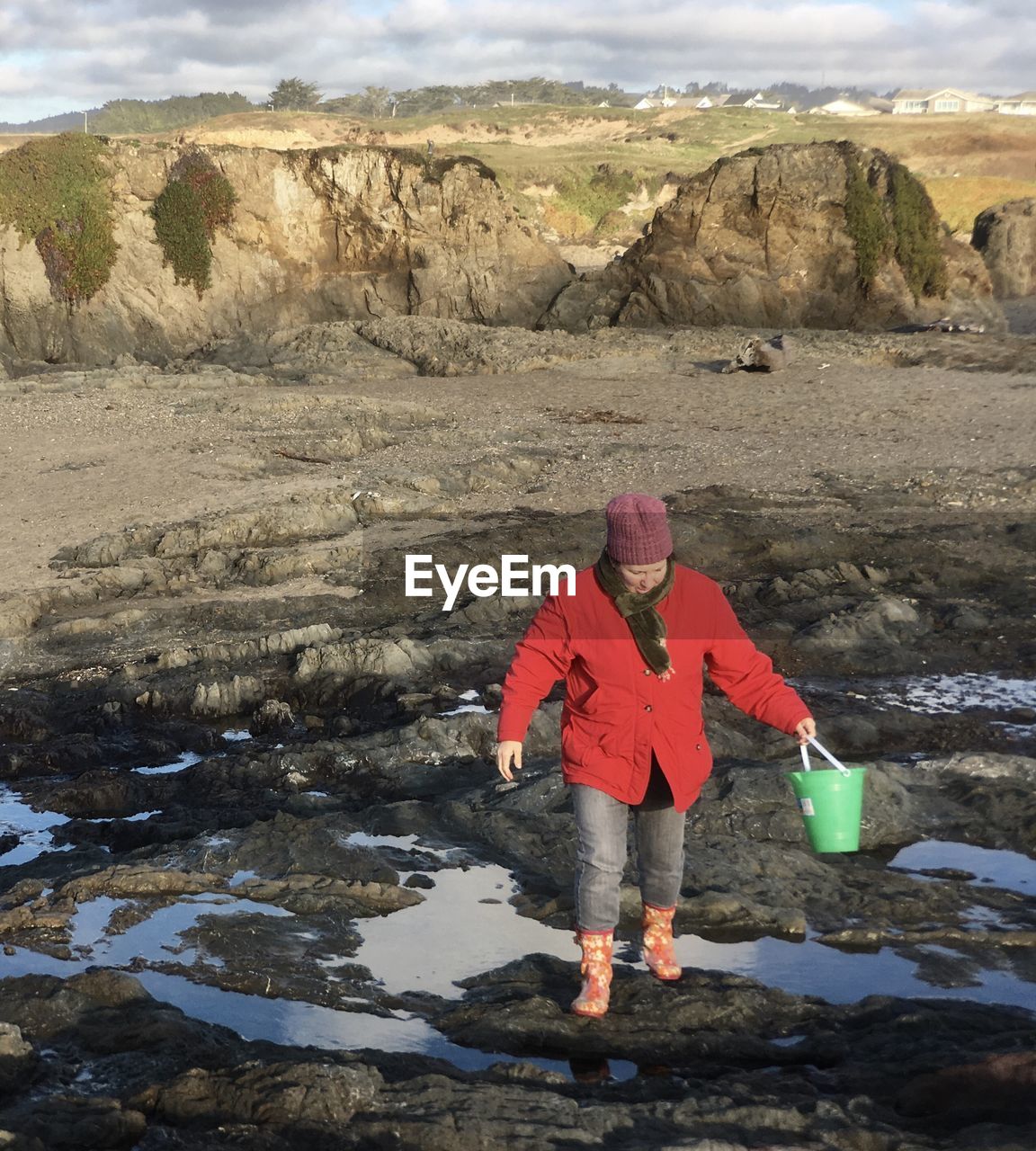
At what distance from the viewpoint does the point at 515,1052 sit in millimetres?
3723

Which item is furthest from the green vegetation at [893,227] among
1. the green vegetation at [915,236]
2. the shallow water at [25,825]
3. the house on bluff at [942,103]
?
the house on bluff at [942,103]

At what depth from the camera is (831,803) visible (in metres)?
4.19

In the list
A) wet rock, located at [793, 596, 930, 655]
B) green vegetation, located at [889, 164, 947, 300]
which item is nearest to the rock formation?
green vegetation, located at [889, 164, 947, 300]

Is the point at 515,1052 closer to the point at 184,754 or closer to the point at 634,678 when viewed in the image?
the point at 634,678

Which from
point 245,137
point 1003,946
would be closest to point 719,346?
point 1003,946

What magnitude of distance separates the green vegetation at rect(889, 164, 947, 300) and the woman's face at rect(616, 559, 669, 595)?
71.8ft

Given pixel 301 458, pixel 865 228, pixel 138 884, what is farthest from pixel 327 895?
pixel 865 228

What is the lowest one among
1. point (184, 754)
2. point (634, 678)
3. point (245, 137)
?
point (184, 754)

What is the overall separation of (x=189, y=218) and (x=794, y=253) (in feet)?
36.5

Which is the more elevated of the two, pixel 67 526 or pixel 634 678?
pixel 634 678

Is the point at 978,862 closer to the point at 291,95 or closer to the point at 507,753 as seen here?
the point at 507,753

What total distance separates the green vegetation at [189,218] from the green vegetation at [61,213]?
1.08m

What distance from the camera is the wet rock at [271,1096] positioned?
3096 mm

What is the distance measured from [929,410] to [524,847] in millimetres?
12090
